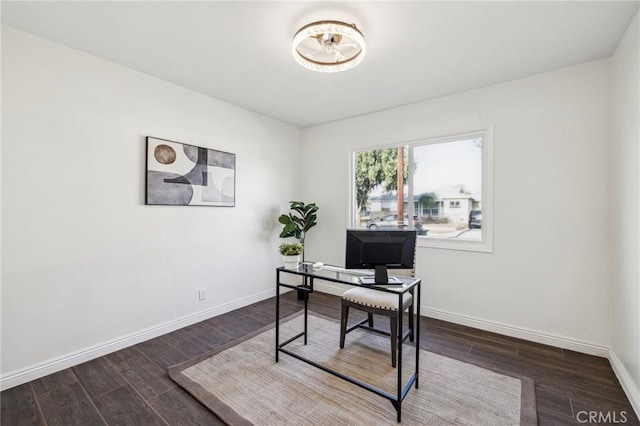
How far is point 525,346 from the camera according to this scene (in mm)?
2678

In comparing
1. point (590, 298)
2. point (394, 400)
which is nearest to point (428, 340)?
point (394, 400)

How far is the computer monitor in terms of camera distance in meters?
2.08

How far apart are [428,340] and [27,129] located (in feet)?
12.7

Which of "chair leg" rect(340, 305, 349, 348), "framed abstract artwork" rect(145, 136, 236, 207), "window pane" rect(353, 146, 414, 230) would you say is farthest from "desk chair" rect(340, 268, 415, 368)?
"framed abstract artwork" rect(145, 136, 236, 207)

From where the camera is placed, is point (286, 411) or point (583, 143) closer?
point (286, 411)

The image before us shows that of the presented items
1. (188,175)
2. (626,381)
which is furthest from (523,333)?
(188,175)

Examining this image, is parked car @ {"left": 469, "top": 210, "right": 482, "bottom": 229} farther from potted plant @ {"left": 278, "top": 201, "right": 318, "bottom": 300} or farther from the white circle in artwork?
the white circle in artwork

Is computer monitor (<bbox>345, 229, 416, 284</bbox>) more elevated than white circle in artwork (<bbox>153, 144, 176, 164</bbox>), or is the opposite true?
white circle in artwork (<bbox>153, 144, 176, 164</bbox>)

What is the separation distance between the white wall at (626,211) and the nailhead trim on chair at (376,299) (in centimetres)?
150

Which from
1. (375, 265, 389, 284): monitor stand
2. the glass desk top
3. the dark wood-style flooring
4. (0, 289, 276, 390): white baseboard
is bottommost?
the dark wood-style flooring

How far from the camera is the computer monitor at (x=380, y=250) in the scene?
6.82 feet

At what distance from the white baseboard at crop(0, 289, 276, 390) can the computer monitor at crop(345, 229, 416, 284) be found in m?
2.13

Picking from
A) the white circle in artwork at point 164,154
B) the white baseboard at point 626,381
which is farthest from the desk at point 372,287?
the white circle in artwork at point 164,154

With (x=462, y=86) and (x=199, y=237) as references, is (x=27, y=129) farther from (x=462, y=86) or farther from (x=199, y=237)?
(x=462, y=86)
